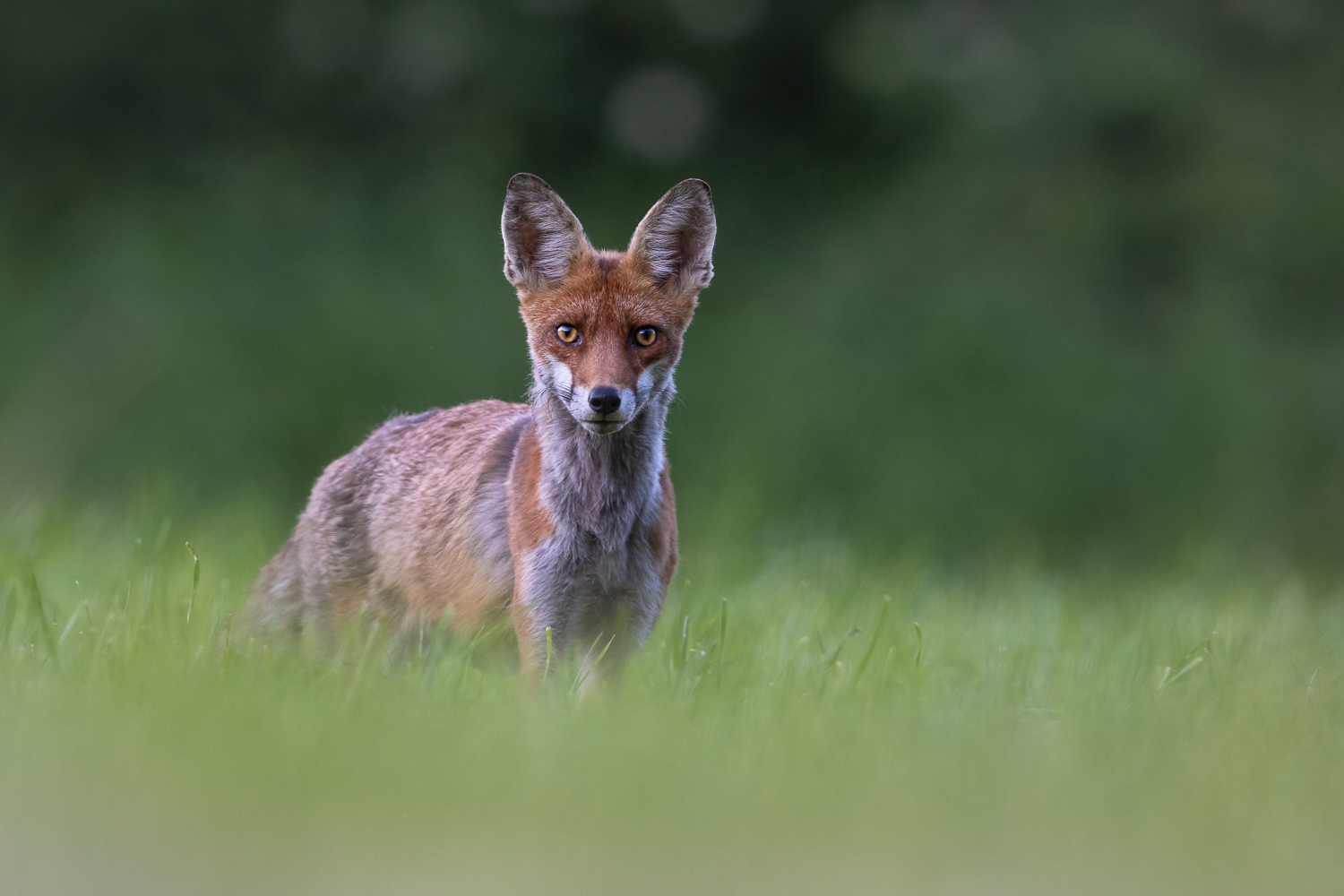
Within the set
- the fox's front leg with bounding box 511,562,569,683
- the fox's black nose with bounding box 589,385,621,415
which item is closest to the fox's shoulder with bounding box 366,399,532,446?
the fox's front leg with bounding box 511,562,569,683

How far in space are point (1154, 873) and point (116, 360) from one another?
22.4ft

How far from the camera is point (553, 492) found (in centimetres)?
438

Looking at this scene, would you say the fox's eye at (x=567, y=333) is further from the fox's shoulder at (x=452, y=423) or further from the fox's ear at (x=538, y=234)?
the fox's shoulder at (x=452, y=423)

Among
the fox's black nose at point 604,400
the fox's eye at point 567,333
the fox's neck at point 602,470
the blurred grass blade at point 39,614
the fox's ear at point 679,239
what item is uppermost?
the fox's ear at point 679,239

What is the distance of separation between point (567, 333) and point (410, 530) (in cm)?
117

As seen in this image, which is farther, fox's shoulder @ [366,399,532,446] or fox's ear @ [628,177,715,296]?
fox's shoulder @ [366,399,532,446]

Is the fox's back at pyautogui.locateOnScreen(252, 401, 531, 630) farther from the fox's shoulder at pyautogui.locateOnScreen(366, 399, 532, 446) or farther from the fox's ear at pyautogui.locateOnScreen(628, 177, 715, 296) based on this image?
the fox's ear at pyautogui.locateOnScreen(628, 177, 715, 296)

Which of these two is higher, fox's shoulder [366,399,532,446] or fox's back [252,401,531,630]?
fox's shoulder [366,399,532,446]

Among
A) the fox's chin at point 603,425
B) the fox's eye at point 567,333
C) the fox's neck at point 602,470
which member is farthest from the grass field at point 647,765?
the fox's eye at point 567,333

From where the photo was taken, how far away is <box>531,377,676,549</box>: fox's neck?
4316mm

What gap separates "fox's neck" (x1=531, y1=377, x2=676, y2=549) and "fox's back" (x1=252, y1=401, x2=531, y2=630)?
0.33m

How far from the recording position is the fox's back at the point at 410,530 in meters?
4.60

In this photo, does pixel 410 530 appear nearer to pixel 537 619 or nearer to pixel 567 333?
pixel 537 619

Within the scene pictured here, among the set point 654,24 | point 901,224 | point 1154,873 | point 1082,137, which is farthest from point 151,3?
point 1154,873
